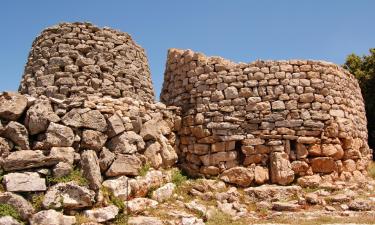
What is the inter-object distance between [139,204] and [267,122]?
147 inches

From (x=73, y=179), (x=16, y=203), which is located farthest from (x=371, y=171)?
(x=16, y=203)

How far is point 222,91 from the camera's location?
9711 millimetres

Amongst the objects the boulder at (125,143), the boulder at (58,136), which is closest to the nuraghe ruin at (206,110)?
the boulder at (125,143)

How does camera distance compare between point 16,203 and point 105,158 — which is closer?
point 16,203

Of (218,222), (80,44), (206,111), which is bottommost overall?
(218,222)

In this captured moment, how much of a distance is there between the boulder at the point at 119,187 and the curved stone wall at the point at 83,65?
105 inches

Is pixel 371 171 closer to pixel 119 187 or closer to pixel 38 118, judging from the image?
pixel 119 187

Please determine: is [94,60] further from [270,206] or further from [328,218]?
[328,218]

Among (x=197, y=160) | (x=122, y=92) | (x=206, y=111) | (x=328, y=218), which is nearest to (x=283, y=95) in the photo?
(x=206, y=111)

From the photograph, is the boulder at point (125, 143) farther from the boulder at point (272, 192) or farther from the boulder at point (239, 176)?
the boulder at point (272, 192)

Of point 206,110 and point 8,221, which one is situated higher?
point 206,110

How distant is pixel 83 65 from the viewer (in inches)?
376

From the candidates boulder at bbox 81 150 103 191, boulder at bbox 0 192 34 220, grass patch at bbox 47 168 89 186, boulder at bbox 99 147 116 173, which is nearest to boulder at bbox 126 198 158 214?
boulder at bbox 81 150 103 191

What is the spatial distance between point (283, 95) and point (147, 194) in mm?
4015
